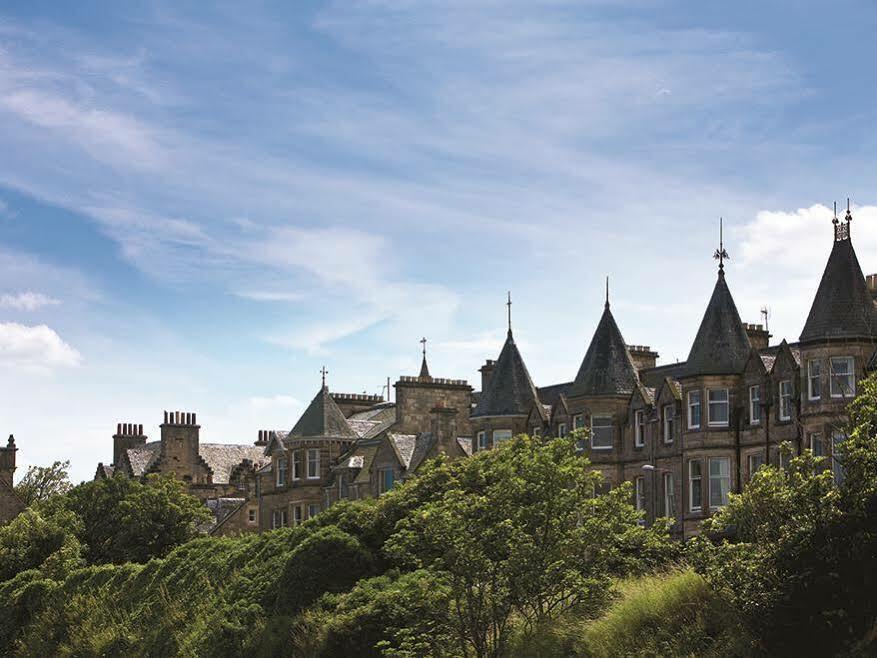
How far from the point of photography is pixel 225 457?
10550 cm

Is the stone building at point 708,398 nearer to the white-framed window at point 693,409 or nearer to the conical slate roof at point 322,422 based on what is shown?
the white-framed window at point 693,409

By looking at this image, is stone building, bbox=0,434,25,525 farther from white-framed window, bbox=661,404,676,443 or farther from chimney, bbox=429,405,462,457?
white-framed window, bbox=661,404,676,443

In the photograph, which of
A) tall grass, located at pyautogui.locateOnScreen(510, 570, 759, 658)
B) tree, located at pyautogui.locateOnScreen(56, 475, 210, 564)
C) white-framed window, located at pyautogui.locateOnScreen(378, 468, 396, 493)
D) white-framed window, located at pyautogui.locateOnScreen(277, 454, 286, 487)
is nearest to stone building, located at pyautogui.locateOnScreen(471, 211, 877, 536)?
white-framed window, located at pyautogui.locateOnScreen(378, 468, 396, 493)

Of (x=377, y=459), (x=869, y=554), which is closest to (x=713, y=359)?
(x=377, y=459)

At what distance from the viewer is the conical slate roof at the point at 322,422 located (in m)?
76.2

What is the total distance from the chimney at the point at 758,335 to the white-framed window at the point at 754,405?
7452mm

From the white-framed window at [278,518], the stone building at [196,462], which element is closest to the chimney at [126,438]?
the stone building at [196,462]

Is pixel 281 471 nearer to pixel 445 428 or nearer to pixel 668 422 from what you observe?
pixel 445 428

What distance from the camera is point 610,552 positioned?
3212 centimetres

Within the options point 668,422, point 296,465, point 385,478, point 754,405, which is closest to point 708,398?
point 754,405

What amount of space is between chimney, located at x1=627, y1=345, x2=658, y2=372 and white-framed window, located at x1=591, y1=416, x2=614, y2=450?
5589 millimetres

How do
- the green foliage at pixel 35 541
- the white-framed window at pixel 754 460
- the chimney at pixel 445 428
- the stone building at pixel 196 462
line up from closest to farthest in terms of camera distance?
the white-framed window at pixel 754 460
the green foliage at pixel 35 541
the chimney at pixel 445 428
the stone building at pixel 196 462

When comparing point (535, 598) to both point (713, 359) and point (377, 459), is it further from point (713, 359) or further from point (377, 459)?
point (377, 459)

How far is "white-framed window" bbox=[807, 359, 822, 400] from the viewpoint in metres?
49.2
